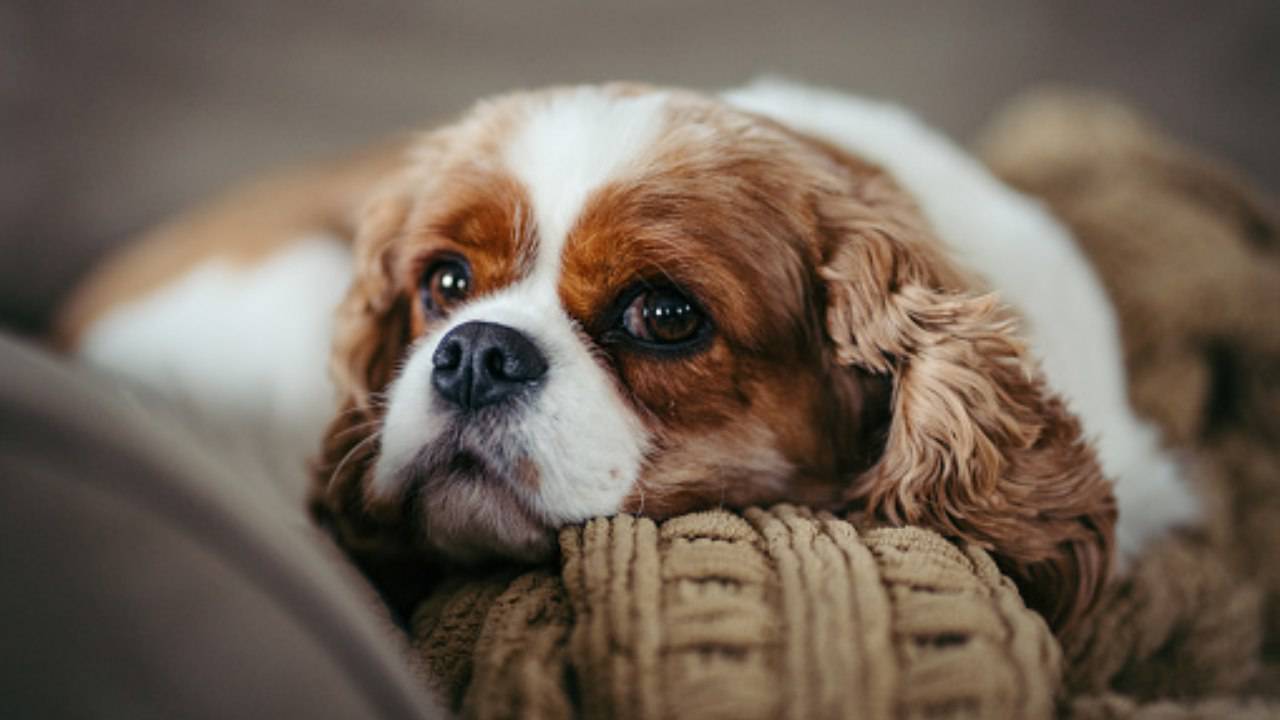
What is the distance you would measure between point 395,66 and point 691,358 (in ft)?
4.69

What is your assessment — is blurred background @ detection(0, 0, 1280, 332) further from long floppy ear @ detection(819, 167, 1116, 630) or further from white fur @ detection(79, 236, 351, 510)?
long floppy ear @ detection(819, 167, 1116, 630)

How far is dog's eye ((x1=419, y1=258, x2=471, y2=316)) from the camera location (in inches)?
49.1

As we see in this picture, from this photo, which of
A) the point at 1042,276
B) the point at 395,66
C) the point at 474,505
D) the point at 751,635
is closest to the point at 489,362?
the point at 474,505

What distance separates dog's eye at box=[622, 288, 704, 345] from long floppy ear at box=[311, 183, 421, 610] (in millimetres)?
337

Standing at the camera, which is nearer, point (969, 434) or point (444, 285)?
point (969, 434)

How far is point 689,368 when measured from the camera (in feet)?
3.71

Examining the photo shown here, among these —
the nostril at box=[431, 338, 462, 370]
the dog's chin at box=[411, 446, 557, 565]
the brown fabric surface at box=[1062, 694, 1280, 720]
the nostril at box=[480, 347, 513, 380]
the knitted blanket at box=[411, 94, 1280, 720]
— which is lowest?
the brown fabric surface at box=[1062, 694, 1280, 720]

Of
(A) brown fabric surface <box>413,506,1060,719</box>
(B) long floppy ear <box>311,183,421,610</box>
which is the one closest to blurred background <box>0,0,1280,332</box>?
(B) long floppy ear <box>311,183,421,610</box>

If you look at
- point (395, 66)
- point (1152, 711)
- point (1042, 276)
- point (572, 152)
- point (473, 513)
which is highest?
point (395, 66)

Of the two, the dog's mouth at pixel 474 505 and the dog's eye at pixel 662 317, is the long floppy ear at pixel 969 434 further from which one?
the dog's mouth at pixel 474 505

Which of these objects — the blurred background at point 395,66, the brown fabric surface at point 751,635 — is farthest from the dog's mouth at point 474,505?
the blurred background at point 395,66

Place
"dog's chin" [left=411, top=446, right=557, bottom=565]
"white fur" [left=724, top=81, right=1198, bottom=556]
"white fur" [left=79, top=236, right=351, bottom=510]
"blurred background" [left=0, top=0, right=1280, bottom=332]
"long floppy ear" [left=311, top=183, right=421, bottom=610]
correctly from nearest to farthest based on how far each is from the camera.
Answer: "dog's chin" [left=411, top=446, right=557, bottom=565]
"long floppy ear" [left=311, top=183, right=421, bottom=610]
"white fur" [left=724, top=81, right=1198, bottom=556]
"white fur" [left=79, top=236, right=351, bottom=510]
"blurred background" [left=0, top=0, right=1280, bottom=332]

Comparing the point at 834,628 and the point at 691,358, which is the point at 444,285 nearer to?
the point at 691,358

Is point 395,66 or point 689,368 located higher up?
point 395,66
